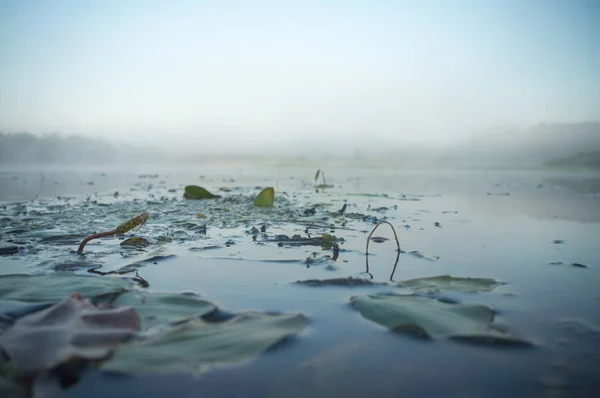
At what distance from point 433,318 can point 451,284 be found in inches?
21.5

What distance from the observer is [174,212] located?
494cm

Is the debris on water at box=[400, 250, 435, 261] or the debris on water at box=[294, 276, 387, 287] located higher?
the debris on water at box=[400, 250, 435, 261]

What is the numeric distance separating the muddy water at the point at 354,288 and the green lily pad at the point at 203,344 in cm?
3

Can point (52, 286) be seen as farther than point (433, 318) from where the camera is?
Yes

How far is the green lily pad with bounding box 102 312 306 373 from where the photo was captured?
3.60 ft

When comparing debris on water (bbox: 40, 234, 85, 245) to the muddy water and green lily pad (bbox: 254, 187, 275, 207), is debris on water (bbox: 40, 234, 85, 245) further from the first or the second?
green lily pad (bbox: 254, 187, 275, 207)

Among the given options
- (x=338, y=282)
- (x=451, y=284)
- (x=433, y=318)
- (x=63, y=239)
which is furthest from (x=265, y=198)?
(x=433, y=318)

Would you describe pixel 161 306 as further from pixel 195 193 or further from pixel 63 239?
pixel 195 193

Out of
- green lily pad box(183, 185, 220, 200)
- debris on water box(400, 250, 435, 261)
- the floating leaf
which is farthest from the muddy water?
green lily pad box(183, 185, 220, 200)

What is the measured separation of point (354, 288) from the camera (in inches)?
75.1

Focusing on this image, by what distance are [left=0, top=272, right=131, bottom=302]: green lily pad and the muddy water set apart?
0.78ft

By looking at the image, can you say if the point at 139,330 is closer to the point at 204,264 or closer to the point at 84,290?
the point at 84,290

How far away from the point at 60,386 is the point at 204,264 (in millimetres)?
1388

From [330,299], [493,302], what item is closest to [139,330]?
[330,299]
